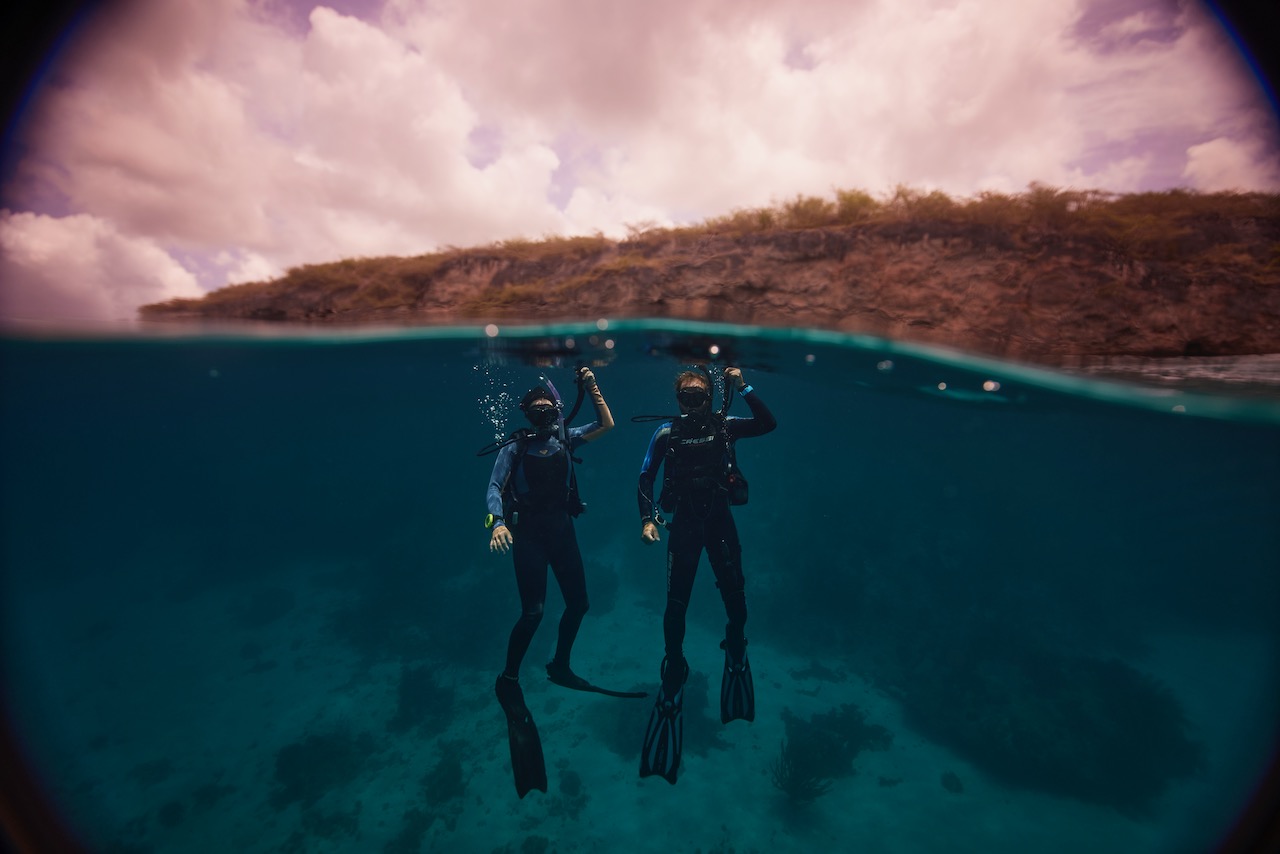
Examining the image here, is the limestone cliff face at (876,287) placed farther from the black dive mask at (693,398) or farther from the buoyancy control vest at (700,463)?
the buoyancy control vest at (700,463)

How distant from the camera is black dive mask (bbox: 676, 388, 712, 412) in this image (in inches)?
225

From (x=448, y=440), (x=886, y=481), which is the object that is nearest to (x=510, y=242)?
(x=448, y=440)

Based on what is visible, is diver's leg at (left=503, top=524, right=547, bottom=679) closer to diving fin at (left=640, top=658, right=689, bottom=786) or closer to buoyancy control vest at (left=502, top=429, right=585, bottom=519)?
buoyancy control vest at (left=502, top=429, right=585, bottom=519)

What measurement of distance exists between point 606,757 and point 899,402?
47.5ft

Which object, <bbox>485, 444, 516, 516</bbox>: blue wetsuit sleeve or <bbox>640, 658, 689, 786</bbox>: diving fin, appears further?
<bbox>640, 658, 689, 786</bbox>: diving fin

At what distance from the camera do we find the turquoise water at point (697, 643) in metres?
8.98

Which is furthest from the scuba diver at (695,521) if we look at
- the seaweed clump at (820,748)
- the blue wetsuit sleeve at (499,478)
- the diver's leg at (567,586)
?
the seaweed clump at (820,748)

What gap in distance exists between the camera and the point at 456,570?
18016 millimetres

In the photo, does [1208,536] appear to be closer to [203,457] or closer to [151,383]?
[151,383]

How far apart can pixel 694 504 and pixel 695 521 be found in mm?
226

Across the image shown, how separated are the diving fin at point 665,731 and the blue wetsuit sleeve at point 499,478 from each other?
125 inches

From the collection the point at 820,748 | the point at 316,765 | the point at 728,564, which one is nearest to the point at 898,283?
the point at 728,564

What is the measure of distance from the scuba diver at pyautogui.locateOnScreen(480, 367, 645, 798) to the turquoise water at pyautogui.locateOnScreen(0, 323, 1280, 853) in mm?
3881

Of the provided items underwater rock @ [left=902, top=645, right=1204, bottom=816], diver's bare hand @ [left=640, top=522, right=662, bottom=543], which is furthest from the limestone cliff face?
underwater rock @ [left=902, top=645, right=1204, bottom=816]
